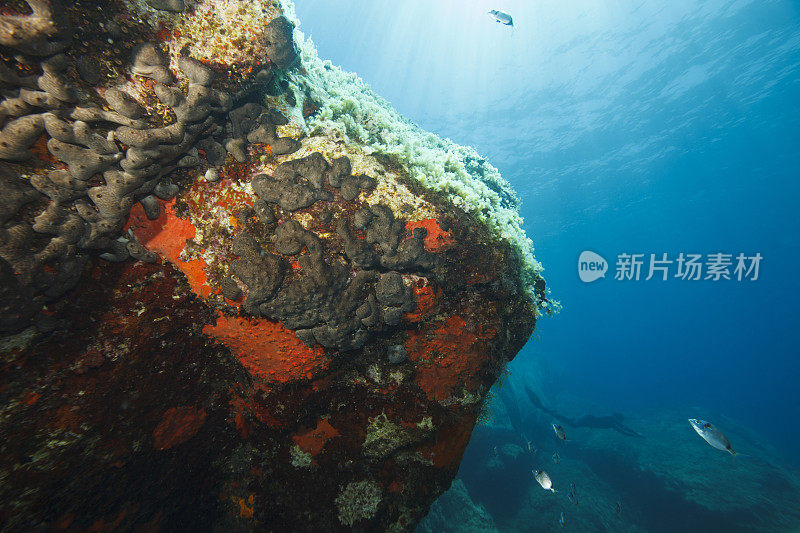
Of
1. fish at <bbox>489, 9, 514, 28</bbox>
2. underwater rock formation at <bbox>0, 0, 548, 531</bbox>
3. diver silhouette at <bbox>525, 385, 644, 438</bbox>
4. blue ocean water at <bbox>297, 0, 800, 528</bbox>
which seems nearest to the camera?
underwater rock formation at <bbox>0, 0, 548, 531</bbox>

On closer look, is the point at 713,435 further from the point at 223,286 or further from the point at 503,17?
the point at 503,17

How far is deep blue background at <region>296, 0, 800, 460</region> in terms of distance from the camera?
3138 cm

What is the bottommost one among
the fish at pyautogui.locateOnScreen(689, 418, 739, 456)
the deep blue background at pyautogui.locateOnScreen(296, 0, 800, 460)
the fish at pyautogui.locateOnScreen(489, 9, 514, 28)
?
the fish at pyautogui.locateOnScreen(689, 418, 739, 456)

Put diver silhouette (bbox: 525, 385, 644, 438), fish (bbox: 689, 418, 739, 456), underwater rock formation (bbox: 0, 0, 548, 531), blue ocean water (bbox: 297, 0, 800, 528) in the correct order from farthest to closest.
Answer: blue ocean water (bbox: 297, 0, 800, 528) → diver silhouette (bbox: 525, 385, 644, 438) → fish (bbox: 689, 418, 739, 456) → underwater rock formation (bbox: 0, 0, 548, 531)

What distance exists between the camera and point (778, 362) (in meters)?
65.9

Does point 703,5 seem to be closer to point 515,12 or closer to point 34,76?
point 515,12

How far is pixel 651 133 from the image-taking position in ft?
138

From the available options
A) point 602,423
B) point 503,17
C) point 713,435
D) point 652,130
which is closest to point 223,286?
point 503,17

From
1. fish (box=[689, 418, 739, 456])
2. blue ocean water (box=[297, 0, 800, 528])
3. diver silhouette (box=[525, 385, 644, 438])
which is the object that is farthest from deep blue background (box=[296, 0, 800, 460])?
fish (box=[689, 418, 739, 456])

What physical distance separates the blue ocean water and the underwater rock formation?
2717cm

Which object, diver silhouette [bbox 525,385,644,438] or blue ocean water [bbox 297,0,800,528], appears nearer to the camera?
diver silhouette [bbox 525,385,644,438]

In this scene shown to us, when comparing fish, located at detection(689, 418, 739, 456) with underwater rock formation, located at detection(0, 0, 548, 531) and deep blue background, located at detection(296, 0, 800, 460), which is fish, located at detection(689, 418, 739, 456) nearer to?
underwater rock formation, located at detection(0, 0, 548, 531)

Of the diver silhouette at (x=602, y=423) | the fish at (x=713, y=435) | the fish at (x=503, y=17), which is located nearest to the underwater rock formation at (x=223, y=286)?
the fish at (x=713, y=435)

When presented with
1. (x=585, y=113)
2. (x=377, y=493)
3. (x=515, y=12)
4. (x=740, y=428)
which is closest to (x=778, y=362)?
(x=740, y=428)
